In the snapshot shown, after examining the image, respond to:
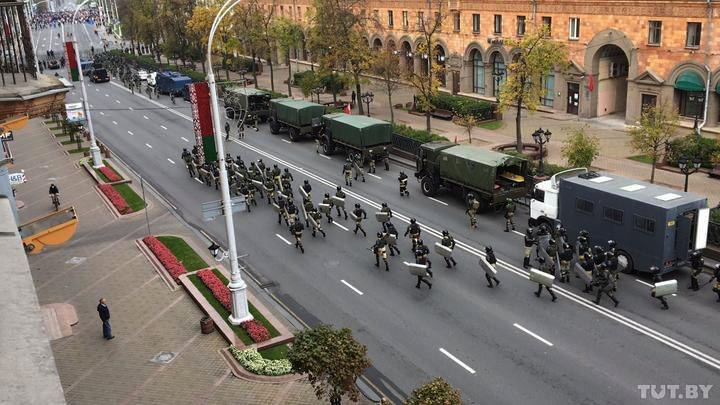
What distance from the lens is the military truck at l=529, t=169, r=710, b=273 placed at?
22.2 metres

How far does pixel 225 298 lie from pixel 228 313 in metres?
0.85

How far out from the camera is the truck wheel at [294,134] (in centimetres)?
4628

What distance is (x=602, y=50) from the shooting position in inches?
1886

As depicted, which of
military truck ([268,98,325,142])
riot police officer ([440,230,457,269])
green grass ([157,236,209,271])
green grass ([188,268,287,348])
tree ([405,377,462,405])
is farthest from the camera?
military truck ([268,98,325,142])

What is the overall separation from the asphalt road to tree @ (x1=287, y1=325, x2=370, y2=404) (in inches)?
118

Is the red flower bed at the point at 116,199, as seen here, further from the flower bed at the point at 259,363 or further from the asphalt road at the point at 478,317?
the flower bed at the point at 259,363

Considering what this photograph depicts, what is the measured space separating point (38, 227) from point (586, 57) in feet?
127

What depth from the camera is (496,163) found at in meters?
29.3

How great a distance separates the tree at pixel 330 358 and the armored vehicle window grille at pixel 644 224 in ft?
39.7

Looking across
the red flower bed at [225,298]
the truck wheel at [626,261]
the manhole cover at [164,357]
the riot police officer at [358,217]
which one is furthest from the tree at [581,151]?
the manhole cover at [164,357]

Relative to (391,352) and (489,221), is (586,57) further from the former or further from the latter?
(391,352)

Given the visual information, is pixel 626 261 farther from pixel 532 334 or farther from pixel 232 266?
pixel 232 266

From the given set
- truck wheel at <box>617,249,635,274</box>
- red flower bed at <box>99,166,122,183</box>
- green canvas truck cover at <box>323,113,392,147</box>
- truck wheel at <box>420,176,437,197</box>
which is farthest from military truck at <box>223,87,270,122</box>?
truck wheel at <box>617,249,635,274</box>

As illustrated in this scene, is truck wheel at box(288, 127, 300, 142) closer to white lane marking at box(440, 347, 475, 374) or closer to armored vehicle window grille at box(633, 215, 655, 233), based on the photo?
armored vehicle window grille at box(633, 215, 655, 233)
